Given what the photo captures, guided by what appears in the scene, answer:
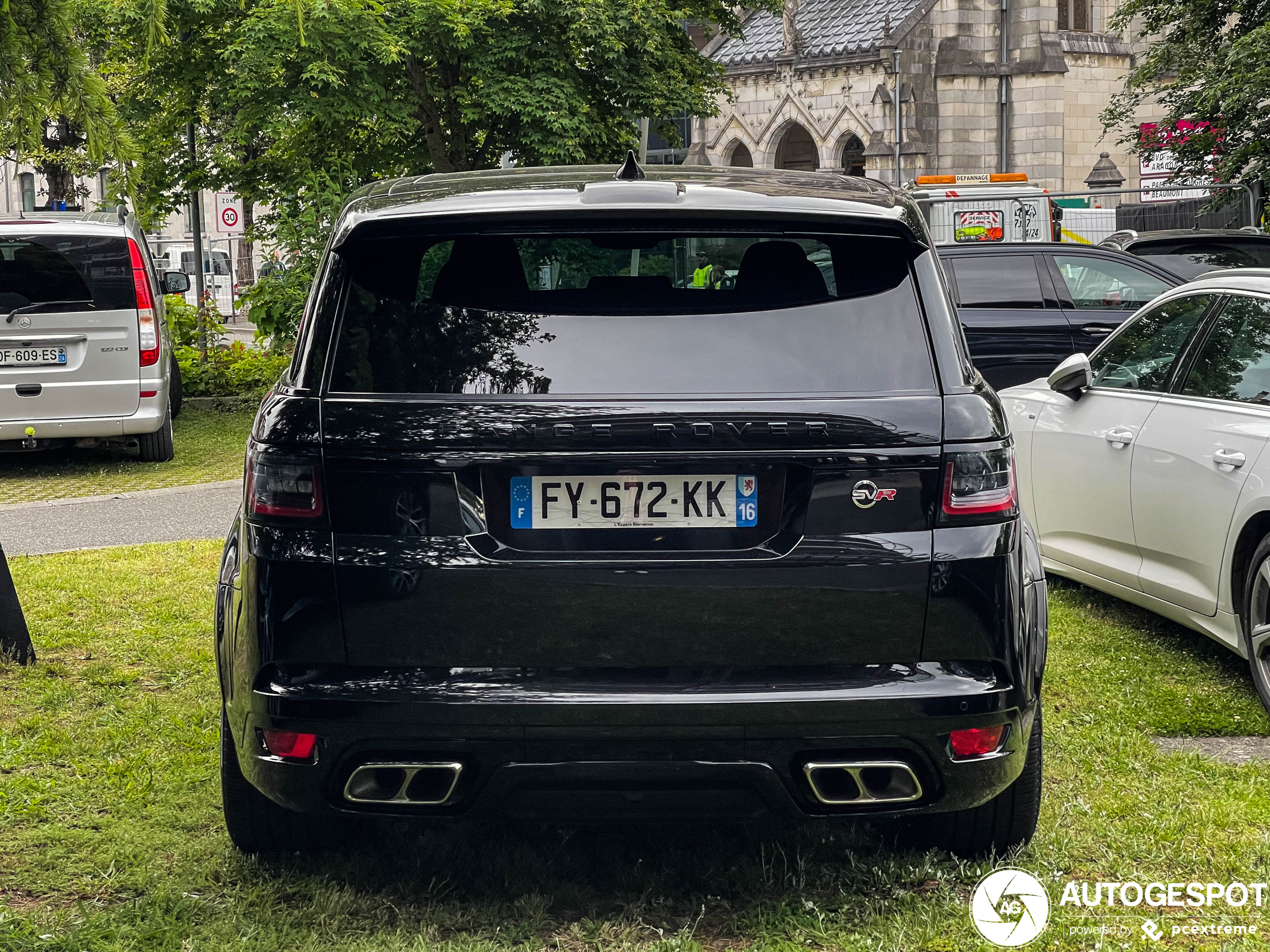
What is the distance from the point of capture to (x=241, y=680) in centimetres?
346

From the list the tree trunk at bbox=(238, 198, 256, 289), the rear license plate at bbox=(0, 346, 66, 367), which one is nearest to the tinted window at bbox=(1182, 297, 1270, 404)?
the rear license plate at bbox=(0, 346, 66, 367)

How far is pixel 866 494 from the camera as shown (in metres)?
3.30

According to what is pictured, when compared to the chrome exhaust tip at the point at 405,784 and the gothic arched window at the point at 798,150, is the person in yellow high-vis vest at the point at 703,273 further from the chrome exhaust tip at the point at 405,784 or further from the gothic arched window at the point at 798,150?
the gothic arched window at the point at 798,150

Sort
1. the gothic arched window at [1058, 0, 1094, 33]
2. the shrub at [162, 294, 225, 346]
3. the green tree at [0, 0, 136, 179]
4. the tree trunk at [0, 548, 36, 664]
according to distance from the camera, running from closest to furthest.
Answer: the green tree at [0, 0, 136, 179] → the tree trunk at [0, 548, 36, 664] → the shrub at [162, 294, 225, 346] → the gothic arched window at [1058, 0, 1094, 33]

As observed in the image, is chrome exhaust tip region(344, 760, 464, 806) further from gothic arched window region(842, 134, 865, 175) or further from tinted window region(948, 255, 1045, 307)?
gothic arched window region(842, 134, 865, 175)

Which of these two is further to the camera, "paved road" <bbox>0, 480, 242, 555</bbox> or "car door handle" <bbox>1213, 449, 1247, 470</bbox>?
"paved road" <bbox>0, 480, 242, 555</bbox>

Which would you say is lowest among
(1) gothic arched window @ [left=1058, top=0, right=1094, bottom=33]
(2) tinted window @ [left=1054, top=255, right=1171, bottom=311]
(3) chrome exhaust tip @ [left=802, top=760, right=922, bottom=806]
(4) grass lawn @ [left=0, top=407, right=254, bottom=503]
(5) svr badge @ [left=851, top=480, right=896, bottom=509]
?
(4) grass lawn @ [left=0, top=407, right=254, bottom=503]

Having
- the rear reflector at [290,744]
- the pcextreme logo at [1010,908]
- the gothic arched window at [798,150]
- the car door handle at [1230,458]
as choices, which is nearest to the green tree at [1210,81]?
the car door handle at [1230,458]

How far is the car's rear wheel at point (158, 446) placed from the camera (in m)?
13.6

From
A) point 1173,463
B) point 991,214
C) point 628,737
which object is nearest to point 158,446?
point 1173,463

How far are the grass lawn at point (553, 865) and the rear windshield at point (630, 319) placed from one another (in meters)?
1.30

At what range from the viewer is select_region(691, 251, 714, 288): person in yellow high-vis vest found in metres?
3.47

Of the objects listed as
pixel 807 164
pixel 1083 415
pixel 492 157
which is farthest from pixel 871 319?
pixel 807 164

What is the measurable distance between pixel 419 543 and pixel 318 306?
61cm
